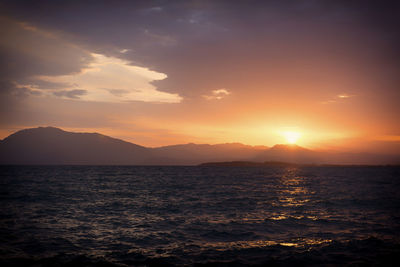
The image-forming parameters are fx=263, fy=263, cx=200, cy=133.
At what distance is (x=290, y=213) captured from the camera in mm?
29672

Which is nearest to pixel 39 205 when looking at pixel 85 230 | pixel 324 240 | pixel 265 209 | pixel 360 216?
pixel 85 230

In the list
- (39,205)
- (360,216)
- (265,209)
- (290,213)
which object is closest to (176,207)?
(265,209)

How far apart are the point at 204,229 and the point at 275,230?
19.4 feet

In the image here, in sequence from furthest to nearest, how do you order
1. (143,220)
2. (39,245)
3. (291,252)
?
1. (143,220)
2. (39,245)
3. (291,252)

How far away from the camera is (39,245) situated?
17500 millimetres

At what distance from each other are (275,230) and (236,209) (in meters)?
10.7

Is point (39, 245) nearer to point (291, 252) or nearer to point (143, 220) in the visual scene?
point (143, 220)

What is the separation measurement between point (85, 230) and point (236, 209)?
1764cm

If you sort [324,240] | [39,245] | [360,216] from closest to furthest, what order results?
[39,245] → [324,240] → [360,216]

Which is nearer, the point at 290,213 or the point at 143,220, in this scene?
the point at 143,220

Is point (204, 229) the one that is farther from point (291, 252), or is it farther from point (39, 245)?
point (39, 245)

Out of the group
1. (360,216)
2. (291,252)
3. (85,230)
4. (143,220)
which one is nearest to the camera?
(291,252)

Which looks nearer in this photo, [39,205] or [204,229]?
[204,229]

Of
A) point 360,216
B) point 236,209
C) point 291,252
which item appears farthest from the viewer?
point 236,209
